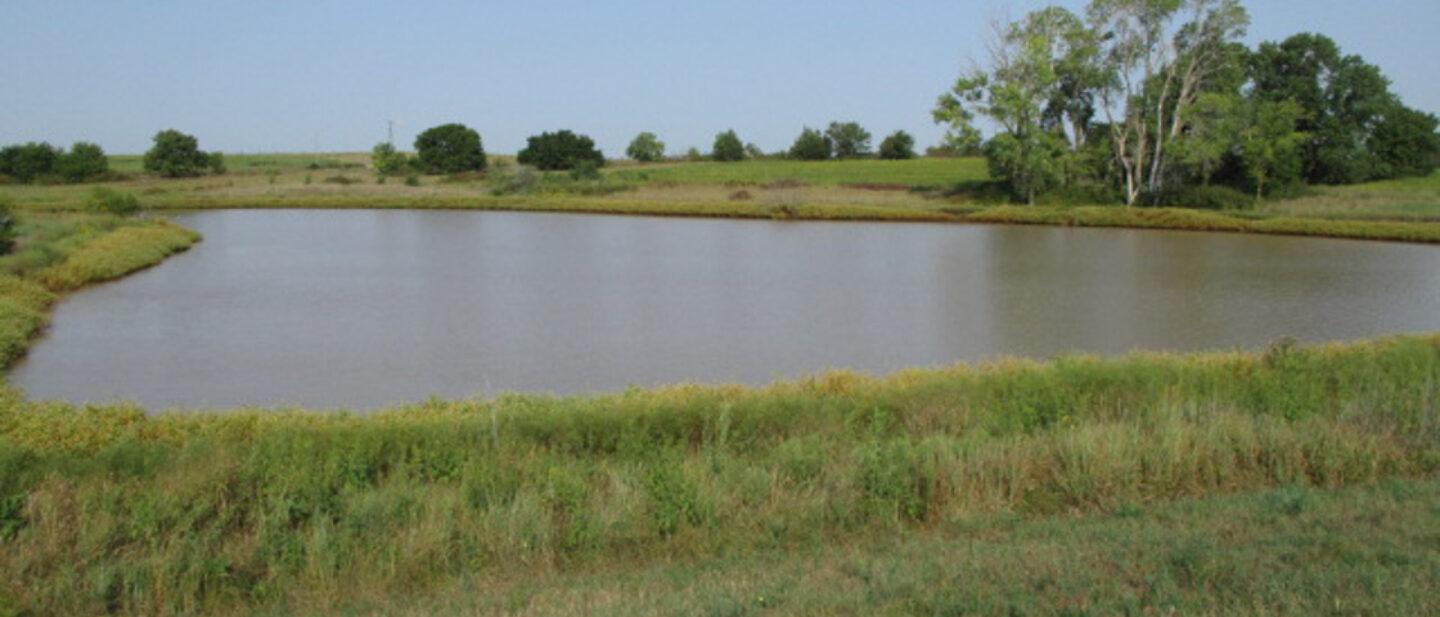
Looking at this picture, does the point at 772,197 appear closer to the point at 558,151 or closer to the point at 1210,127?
the point at 1210,127

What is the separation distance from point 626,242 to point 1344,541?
28185 mm

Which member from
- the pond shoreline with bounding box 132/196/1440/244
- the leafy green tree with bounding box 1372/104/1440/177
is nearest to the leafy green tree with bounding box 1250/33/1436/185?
the leafy green tree with bounding box 1372/104/1440/177

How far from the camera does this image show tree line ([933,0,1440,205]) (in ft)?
138

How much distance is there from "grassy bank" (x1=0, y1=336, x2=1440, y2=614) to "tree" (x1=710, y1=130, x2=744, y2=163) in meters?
85.2

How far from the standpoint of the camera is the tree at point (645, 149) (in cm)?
10131

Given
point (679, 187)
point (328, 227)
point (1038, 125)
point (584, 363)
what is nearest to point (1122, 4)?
point (1038, 125)

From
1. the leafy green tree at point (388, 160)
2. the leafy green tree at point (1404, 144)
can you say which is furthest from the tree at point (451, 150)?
the leafy green tree at point (1404, 144)

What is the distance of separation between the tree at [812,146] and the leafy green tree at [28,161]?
5367 centimetres

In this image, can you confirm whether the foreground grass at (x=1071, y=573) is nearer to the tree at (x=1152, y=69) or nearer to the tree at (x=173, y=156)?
the tree at (x=1152, y=69)

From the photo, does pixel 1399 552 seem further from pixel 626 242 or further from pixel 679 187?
pixel 679 187

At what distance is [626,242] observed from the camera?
32438mm

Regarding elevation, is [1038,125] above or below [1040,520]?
above

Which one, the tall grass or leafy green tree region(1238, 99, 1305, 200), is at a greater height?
leafy green tree region(1238, 99, 1305, 200)

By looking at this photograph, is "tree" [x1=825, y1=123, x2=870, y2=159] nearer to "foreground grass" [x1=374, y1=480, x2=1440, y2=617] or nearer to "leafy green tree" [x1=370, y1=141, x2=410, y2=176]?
"leafy green tree" [x1=370, y1=141, x2=410, y2=176]
